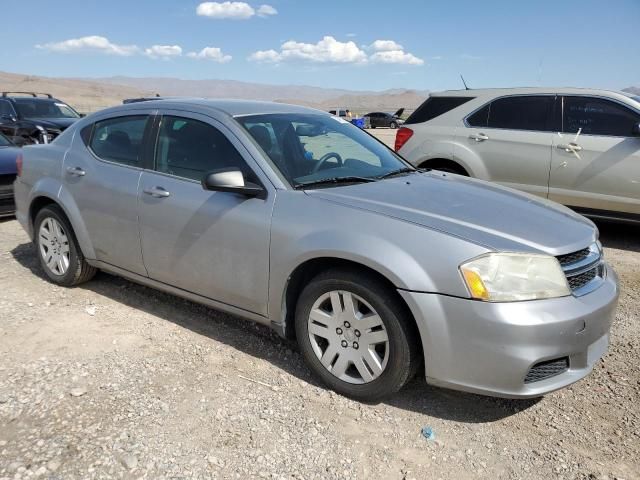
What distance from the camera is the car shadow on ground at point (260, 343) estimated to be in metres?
3.08

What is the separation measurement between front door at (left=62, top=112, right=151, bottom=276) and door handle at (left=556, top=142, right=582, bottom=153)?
4631mm

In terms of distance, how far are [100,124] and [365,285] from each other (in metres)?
2.88

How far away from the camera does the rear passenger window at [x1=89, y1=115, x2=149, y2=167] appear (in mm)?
4105

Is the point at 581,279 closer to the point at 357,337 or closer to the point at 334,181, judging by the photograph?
the point at 357,337

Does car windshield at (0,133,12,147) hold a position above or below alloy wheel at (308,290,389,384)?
above

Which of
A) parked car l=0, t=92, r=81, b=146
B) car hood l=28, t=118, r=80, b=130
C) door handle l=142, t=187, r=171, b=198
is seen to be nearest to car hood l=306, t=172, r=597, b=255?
door handle l=142, t=187, r=171, b=198

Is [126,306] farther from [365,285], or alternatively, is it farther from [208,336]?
[365,285]

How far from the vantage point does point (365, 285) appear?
2893 mm

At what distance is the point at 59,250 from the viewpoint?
472 centimetres

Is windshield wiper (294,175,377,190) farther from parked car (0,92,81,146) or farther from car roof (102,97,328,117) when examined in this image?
parked car (0,92,81,146)

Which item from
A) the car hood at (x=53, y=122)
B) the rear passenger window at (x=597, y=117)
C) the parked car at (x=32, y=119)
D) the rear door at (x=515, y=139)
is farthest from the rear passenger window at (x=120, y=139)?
the car hood at (x=53, y=122)

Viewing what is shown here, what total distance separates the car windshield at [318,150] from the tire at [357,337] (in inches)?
29.2

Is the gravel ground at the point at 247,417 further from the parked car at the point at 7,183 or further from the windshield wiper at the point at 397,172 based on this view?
the parked car at the point at 7,183

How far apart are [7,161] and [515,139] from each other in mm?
6575
